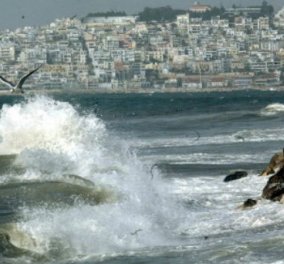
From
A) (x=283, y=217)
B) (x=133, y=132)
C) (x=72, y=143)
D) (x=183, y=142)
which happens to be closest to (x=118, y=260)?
(x=283, y=217)

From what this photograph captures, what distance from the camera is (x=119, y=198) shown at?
2709 centimetres

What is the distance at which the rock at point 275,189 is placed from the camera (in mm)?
26291

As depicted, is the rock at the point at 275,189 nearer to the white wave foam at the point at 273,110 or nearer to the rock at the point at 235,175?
the rock at the point at 235,175

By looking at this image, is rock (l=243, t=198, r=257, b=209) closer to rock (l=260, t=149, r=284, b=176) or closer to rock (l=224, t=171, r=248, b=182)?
rock (l=260, t=149, r=284, b=176)

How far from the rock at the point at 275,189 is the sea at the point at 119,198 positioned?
0.31 meters

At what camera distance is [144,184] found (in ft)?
98.3

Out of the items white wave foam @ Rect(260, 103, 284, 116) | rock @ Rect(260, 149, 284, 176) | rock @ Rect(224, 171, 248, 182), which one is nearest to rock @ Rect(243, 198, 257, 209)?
rock @ Rect(260, 149, 284, 176)

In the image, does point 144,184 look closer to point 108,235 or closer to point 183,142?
point 108,235

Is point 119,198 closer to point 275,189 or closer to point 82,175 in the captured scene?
point 275,189

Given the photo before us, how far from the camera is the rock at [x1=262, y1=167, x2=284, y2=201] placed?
26291 mm

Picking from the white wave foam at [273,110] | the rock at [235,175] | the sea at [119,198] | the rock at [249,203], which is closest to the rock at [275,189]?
the sea at [119,198]

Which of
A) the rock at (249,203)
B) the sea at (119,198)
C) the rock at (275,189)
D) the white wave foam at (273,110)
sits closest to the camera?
the sea at (119,198)

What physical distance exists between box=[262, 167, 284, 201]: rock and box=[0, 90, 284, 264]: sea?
0.31 m

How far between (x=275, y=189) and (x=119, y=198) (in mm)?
3418
